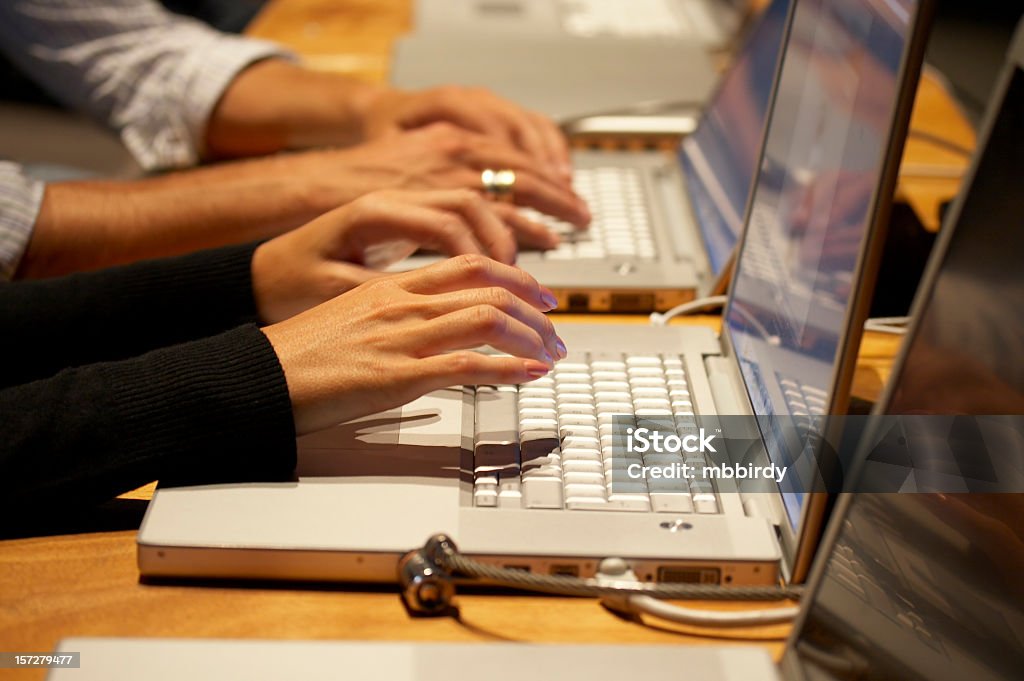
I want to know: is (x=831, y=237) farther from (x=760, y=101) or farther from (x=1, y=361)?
(x=1, y=361)

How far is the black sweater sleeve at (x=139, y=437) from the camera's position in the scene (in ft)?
2.16

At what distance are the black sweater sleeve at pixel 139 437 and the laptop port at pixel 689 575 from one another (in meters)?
0.25

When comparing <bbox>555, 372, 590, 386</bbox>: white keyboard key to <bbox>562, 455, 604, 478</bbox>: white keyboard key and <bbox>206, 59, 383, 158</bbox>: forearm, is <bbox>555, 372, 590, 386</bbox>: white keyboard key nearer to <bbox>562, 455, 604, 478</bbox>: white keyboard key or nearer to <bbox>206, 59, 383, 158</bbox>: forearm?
<bbox>562, 455, 604, 478</bbox>: white keyboard key

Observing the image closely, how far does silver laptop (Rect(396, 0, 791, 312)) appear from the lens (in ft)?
3.20

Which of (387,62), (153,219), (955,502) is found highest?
(955,502)

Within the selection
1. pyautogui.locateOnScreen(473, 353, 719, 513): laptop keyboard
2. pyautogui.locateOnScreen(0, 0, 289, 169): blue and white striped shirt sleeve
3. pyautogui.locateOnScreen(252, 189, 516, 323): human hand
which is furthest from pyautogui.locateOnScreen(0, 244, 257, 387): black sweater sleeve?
pyautogui.locateOnScreen(0, 0, 289, 169): blue and white striped shirt sleeve

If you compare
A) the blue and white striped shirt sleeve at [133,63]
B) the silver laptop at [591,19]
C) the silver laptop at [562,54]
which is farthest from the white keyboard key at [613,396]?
the silver laptop at [591,19]

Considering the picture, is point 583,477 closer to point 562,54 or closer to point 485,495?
point 485,495

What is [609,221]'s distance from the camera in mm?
1098

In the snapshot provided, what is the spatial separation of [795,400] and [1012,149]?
0.24m

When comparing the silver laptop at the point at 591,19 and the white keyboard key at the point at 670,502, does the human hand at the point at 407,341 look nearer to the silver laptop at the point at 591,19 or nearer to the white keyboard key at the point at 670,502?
the white keyboard key at the point at 670,502

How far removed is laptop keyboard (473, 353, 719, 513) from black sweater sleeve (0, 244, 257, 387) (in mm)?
237


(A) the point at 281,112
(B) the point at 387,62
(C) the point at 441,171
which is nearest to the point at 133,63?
(A) the point at 281,112

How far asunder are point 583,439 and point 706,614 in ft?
0.50
